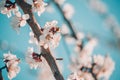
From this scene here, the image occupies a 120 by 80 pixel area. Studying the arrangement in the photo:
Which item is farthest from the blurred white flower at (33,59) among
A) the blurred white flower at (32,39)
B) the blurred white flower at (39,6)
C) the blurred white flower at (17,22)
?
the blurred white flower at (39,6)

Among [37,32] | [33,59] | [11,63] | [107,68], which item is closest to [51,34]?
[37,32]

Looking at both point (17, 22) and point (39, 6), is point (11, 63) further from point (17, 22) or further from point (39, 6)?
point (39, 6)

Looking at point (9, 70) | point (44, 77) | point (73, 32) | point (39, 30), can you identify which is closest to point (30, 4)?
point (39, 30)

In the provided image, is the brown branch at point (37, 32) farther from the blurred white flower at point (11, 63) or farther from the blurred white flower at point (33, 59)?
the blurred white flower at point (11, 63)

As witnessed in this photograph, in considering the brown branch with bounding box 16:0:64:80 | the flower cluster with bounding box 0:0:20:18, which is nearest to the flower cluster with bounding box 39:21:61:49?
the brown branch with bounding box 16:0:64:80

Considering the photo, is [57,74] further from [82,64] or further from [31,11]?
[82,64]

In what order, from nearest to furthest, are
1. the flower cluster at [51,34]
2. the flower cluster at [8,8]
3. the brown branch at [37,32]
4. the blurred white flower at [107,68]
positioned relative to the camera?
the brown branch at [37,32]
the flower cluster at [51,34]
the flower cluster at [8,8]
the blurred white flower at [107,68]

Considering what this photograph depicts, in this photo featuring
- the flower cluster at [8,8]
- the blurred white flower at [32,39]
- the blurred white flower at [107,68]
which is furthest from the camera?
the blurred white flower at [107,68]
